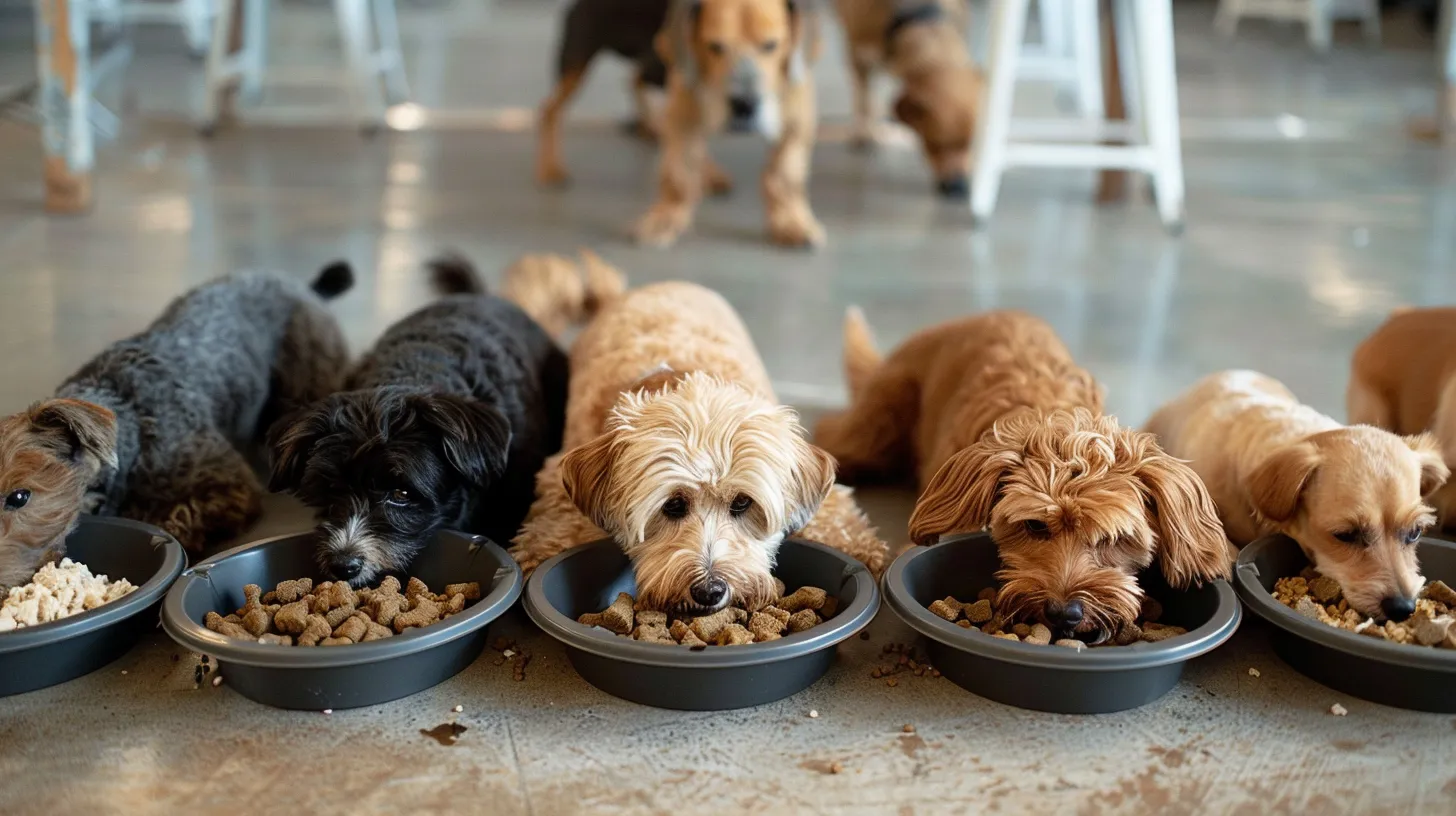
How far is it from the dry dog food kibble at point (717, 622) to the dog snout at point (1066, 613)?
458 millimetres

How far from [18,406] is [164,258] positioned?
5.80 ft

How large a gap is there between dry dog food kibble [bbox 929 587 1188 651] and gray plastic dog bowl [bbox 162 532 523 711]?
0.88m

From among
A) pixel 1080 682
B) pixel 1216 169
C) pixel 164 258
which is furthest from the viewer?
pixel 1216 169

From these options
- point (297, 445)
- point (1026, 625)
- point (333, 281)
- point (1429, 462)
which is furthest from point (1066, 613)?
point (333, 281)

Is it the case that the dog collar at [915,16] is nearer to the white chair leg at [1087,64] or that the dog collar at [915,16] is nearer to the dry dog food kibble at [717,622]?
the white chair leg at [1087,64]

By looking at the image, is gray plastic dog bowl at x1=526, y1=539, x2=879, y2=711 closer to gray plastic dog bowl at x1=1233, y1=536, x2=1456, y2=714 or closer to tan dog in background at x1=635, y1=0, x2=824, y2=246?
gray plastic dog bowl at x1=1233, y1=536, x2=1456, y2=714

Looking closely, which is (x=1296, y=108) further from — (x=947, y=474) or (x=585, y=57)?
(x=947, y=474)

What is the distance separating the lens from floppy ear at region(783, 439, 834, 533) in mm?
2633

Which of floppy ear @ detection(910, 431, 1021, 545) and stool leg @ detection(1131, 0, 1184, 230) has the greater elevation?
stool leg @ detection(1131, 0, 1184, 230)

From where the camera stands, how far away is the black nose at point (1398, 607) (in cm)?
257

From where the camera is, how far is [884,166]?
7625 mm

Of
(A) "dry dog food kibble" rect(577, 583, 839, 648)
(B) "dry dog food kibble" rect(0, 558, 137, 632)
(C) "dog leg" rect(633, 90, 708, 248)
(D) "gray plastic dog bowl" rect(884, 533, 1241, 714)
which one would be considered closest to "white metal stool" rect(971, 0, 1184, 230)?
(C) "dog leg" rect(633, 90, 708, 248)

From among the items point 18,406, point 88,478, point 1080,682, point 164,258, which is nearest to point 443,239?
point 164,258

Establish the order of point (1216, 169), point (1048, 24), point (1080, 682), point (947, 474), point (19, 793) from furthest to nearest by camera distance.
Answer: point (1048, 24), point (1216, 169), point (947, 474), point (1080, 682), point (19, 793)
